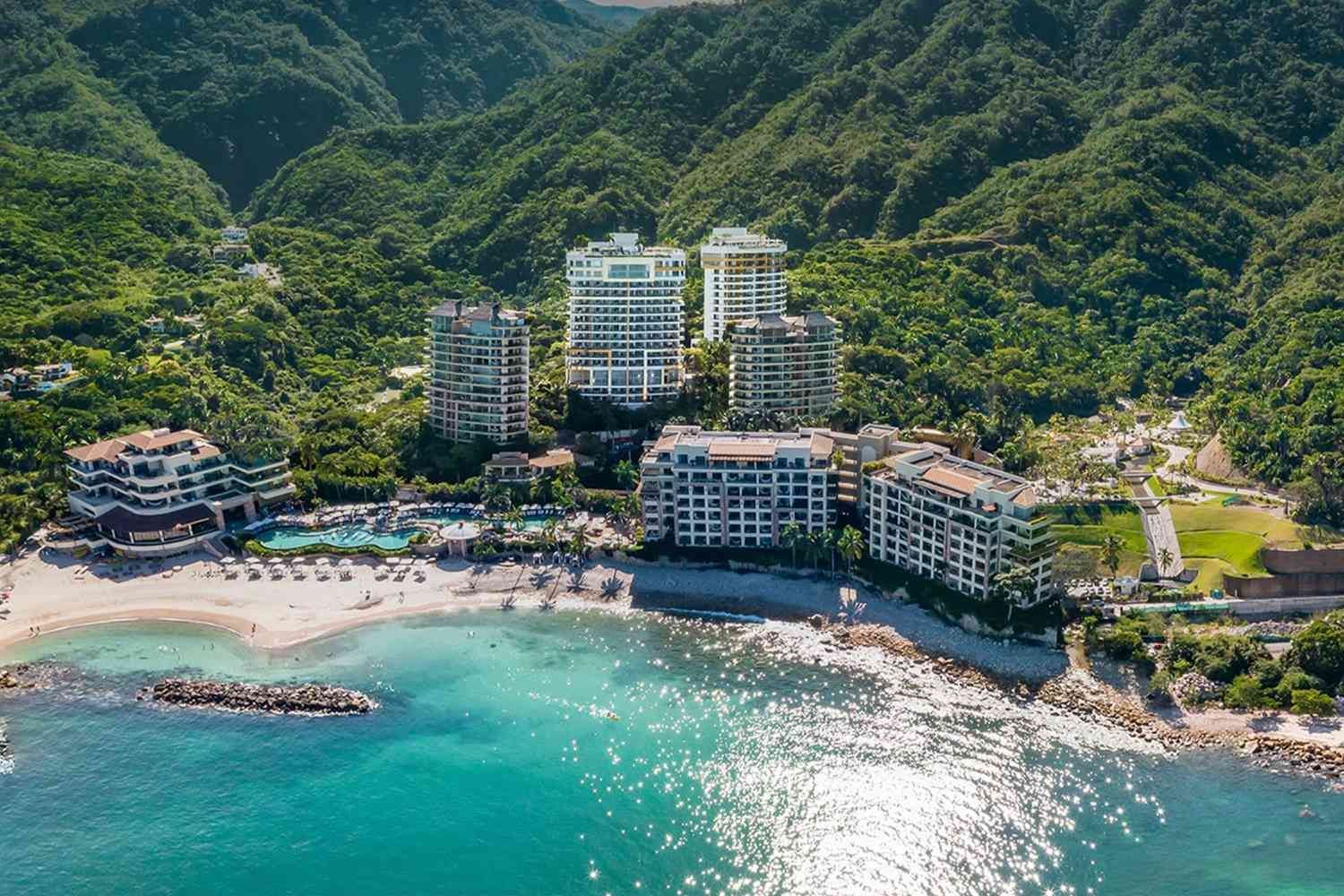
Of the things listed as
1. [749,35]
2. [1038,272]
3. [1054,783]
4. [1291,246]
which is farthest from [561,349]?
[749,35]

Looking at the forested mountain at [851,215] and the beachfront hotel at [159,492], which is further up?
the forested mountain at [851,215]

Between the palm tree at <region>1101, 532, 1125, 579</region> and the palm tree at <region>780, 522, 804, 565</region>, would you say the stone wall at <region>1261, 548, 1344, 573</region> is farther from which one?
the palm tree at <region>780, 522, 804, 565</region>

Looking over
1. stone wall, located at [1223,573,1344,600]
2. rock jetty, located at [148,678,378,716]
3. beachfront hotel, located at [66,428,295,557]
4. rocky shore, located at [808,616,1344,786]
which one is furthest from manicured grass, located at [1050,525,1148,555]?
beachfront hotel, located at [66,428,295,557]

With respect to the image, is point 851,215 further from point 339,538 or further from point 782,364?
point 339,538

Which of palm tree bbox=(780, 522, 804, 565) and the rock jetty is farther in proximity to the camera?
palm tree bbox=(780, 522, 804, 565)

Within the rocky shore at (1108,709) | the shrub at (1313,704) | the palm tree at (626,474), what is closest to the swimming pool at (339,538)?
the palm tree at (626,474)

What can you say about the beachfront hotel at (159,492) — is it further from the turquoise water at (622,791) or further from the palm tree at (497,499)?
the palm tree at (497,499)

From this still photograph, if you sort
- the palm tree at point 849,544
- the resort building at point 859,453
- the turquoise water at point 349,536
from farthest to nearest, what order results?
the turquoise water at point 349,536 < the resort building at point 859,453 < the palm tree at point 849,544

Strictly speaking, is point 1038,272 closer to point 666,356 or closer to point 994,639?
point 666,356
